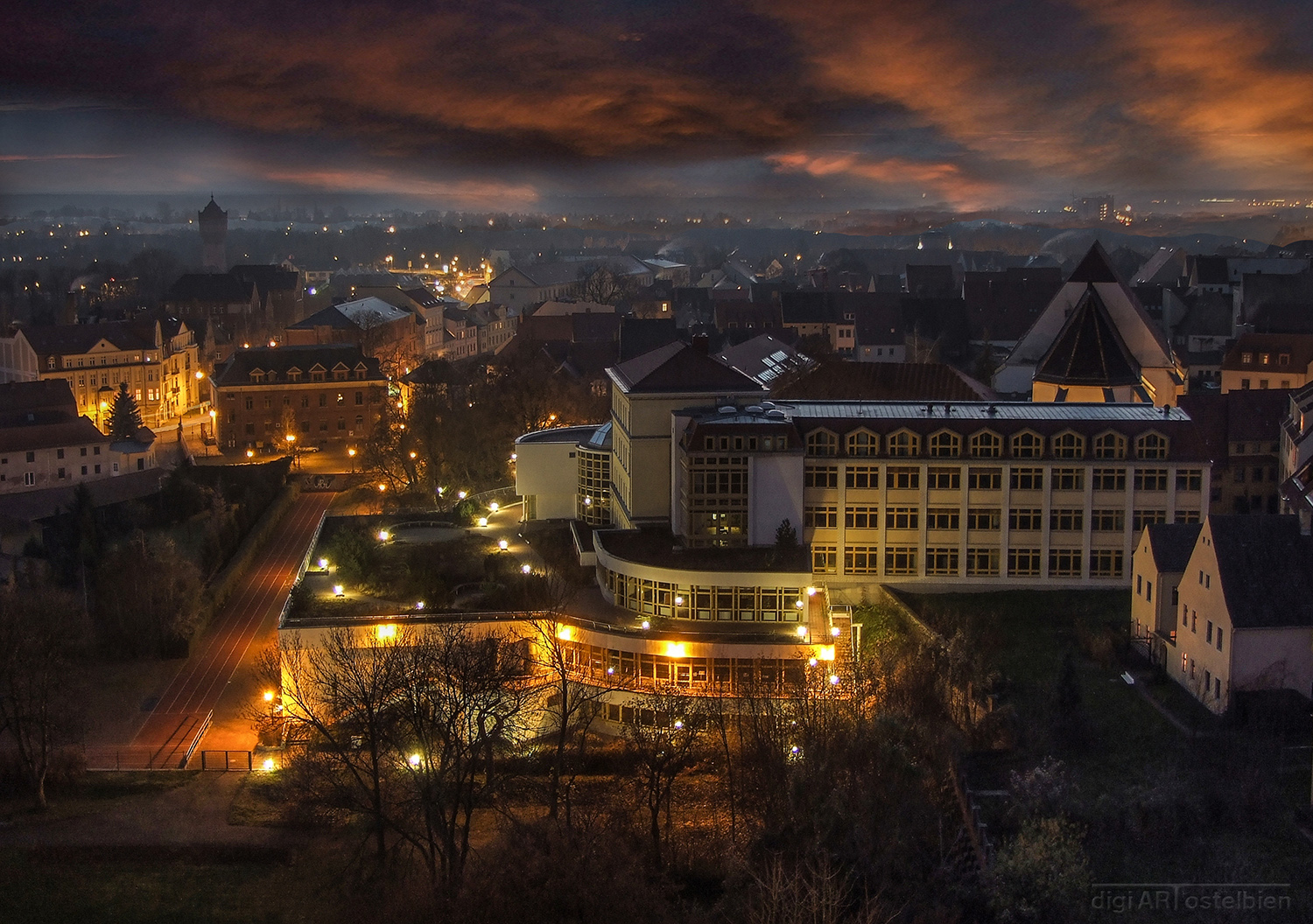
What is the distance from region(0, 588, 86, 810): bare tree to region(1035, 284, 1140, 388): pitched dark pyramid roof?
35379 millimetres

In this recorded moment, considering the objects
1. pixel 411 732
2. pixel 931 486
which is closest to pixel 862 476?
pixel 931 486

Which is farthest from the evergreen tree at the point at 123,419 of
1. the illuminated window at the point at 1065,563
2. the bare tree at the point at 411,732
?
the illuminated window at the point at 1065,563

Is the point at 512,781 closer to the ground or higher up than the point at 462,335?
closer to the ground

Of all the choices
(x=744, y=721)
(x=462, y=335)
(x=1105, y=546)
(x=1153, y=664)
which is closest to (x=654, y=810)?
(x=744, y=721)

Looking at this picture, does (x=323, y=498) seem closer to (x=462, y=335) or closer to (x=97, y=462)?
(x=97, y=462)

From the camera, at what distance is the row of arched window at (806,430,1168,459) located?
3906 centimetres

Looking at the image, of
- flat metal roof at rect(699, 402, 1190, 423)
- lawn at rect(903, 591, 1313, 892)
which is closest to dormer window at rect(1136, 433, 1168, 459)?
flat metal roof at rect(699, 402, 1190, 423)

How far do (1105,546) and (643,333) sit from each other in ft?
139

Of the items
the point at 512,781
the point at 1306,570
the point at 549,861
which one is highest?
the point at 1306,570

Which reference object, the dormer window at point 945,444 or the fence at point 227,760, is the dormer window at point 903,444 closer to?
the dormer window at point 945,444

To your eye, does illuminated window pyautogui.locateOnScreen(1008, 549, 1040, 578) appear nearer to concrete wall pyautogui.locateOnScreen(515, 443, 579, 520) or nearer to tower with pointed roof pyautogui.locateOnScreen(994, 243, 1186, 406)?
tower with pointed roof pyautogui.locateOnScreen(994, 243, 1186, 406)

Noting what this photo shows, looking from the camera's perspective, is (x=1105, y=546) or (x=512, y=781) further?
(x=1105, y=546)

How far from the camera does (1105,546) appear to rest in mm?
39625

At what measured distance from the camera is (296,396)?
232 feet
